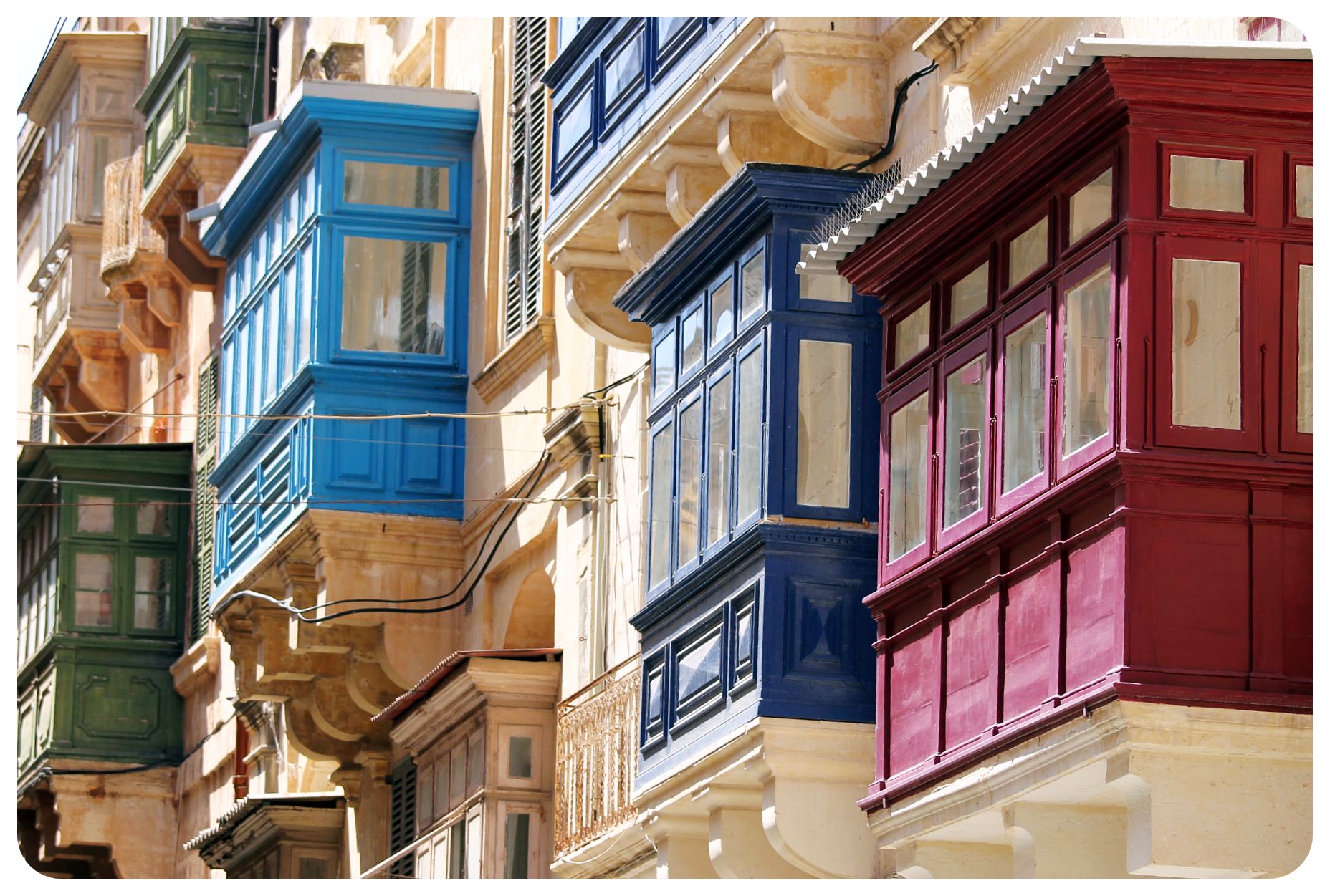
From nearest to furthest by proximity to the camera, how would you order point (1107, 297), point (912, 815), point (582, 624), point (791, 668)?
point (1107, 297)
point (912, 815)
point (791, 668)
point (582, 624)

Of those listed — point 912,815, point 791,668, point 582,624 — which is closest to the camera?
point 912,815

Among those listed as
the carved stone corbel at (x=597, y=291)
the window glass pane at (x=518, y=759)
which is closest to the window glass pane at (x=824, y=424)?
the carved stone corbel at (x=597, y=291)

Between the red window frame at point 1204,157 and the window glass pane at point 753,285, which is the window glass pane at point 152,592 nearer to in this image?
the window glass pane at point 753,285

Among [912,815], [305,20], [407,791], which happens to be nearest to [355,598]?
[407,791]

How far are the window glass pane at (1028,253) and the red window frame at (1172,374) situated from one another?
0.91m

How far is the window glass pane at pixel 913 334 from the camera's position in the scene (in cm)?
1579

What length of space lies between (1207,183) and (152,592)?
833 inches

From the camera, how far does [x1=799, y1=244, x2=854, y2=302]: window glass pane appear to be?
17062mm

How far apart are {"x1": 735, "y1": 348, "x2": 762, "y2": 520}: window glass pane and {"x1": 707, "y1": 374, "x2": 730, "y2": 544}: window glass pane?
0.59 ft

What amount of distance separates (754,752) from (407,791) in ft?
30.3

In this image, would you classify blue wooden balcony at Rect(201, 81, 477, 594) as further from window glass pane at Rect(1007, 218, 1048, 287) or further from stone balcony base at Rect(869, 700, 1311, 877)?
stone balcony base at Rect(869, 700, 1311, 877)

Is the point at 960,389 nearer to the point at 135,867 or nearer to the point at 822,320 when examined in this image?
the point at 822,320

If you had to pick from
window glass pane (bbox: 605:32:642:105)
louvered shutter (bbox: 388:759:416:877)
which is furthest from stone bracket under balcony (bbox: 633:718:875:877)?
louvered shutter (bbox: 388:759:416:877)

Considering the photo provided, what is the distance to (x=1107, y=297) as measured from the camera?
13.9 meters
